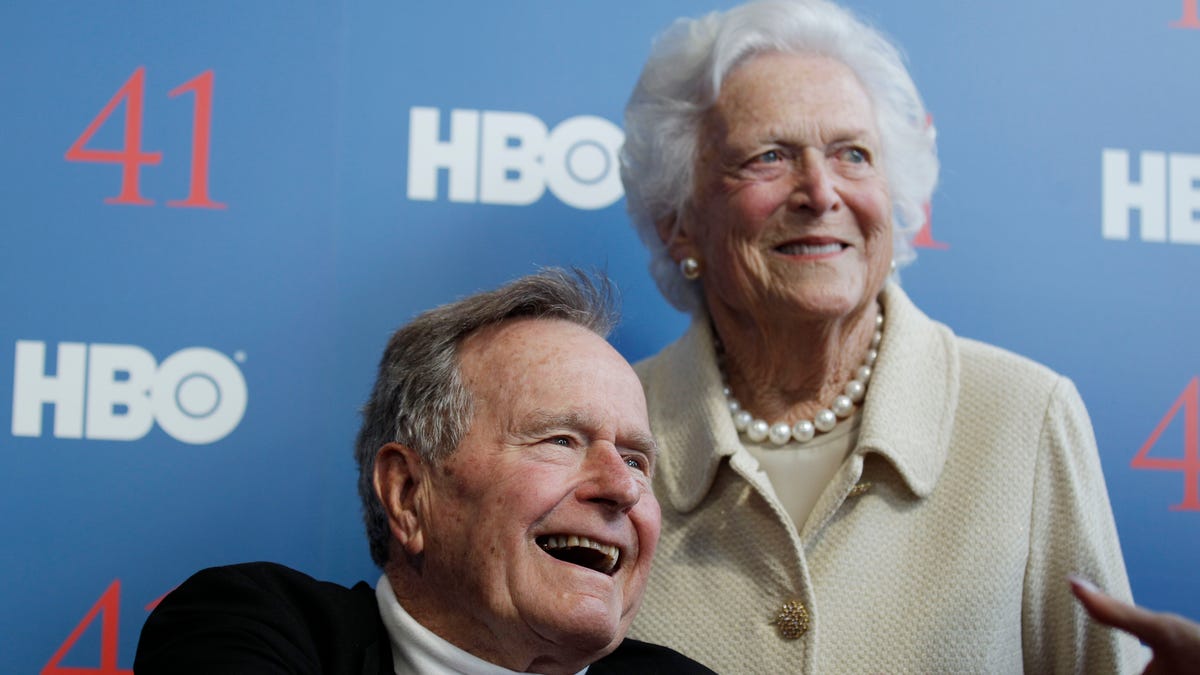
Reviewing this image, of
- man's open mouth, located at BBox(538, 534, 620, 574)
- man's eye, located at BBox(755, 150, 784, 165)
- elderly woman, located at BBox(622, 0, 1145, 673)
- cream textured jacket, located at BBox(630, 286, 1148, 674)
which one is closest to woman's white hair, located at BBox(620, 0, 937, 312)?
elderly woman, located at BBox(622, 0, 1145, 673)

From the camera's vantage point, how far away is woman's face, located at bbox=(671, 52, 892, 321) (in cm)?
225

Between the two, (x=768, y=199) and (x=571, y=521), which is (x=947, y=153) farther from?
(x=571, y=521)

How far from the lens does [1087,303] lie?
2.72 meters

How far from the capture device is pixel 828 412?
2.32m

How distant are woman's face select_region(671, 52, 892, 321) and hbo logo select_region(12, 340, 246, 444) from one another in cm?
93

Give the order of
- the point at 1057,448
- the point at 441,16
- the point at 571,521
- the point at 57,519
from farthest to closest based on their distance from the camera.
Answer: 1. the point at 441,16
2. the point at 57,519
3. the point at 1057,448
4. the point at 571,521

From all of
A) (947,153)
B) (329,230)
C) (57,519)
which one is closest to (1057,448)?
(947,153)

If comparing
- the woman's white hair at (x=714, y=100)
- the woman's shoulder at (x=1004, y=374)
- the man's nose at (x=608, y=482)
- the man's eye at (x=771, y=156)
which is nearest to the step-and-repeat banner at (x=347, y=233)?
the woman's white hair at (x=714, y=100)

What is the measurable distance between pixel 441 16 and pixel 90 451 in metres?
1.04

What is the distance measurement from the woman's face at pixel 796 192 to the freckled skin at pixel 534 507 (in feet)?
1.61

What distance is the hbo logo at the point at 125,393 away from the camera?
8.13 ft

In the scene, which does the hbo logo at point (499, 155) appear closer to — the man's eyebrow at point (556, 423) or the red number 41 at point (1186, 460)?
the man's eyebrow at point (556, 423)

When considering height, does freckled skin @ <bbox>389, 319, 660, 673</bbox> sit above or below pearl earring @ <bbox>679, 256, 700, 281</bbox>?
below

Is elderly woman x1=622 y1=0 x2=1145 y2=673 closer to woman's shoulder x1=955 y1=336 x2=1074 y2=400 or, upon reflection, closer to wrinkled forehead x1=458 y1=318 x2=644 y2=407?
woman's shoulder x1=955 y1=336 x2=1074 y2=400
